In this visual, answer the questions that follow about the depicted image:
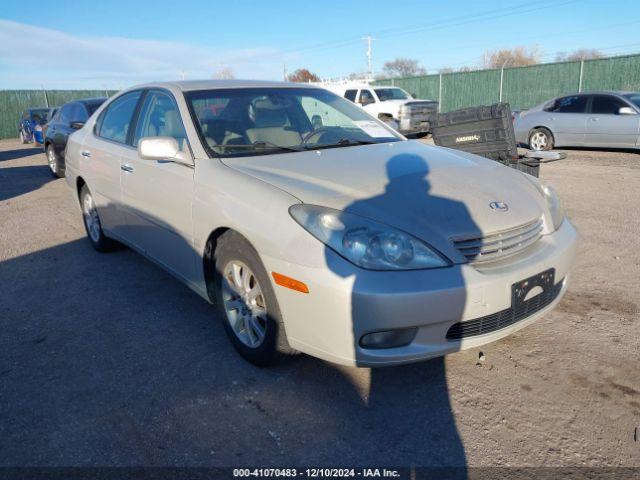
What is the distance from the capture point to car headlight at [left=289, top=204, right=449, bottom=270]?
7.79ft

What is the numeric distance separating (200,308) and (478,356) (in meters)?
2.04

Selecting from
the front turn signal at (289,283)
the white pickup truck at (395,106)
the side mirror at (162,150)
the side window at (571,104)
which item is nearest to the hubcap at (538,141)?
the side window at (571,104)

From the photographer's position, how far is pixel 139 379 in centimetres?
296

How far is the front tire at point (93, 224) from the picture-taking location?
5188 mm

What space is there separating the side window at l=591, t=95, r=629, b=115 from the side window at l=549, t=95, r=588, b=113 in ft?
0.79

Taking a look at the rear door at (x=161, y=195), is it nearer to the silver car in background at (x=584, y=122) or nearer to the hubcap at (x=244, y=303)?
the hubcap at (x=244, y=303)

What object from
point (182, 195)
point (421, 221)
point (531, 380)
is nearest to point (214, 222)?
point (182, 195)

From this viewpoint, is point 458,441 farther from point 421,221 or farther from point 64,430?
point 64,430

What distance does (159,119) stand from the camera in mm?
3885

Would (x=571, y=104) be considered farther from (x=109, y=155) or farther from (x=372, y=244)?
(x=372, y=244)

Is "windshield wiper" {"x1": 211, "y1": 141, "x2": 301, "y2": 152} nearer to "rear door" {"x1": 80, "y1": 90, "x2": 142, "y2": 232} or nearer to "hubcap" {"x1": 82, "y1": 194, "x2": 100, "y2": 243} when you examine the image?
"rear door" {"x1": 80, "y1": 90, "x2": 142, "y2": 232}

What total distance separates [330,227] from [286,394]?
969mm

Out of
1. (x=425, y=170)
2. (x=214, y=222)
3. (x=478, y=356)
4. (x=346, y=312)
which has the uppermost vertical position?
(x=425, y=170)

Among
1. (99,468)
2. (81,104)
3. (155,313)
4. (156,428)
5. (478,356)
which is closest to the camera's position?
(99,468)
